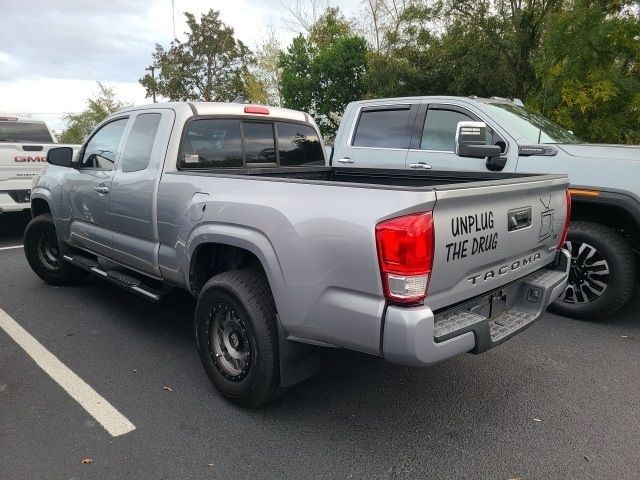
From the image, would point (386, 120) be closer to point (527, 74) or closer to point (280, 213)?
point (280, 213)

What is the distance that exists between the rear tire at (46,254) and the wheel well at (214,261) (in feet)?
8.62

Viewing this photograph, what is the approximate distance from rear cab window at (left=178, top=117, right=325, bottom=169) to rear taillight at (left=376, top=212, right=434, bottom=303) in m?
2.06

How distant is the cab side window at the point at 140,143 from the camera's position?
12.7 ft

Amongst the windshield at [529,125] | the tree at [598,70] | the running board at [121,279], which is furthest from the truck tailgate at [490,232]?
the tree at [598,70]

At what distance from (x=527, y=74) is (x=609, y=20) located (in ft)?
18.2

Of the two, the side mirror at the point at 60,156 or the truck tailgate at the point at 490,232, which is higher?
the side mirror at the point at 60,156

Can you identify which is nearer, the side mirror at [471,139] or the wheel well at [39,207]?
the side mirror at [471,139]

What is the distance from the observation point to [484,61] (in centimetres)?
1341

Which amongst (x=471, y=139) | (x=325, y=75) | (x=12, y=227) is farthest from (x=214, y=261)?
(x=325, y=75)

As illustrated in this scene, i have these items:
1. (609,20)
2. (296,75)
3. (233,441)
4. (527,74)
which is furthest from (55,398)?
(296,75)

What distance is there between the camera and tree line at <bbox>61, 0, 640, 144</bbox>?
7.96 m

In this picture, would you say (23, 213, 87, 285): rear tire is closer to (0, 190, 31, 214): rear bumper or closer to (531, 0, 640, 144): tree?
(0, 190, 31, 214): rear bumper

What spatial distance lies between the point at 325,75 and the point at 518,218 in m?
19.8

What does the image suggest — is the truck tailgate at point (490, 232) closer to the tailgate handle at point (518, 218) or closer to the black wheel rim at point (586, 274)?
the tailgate handle at point (518, 218)
